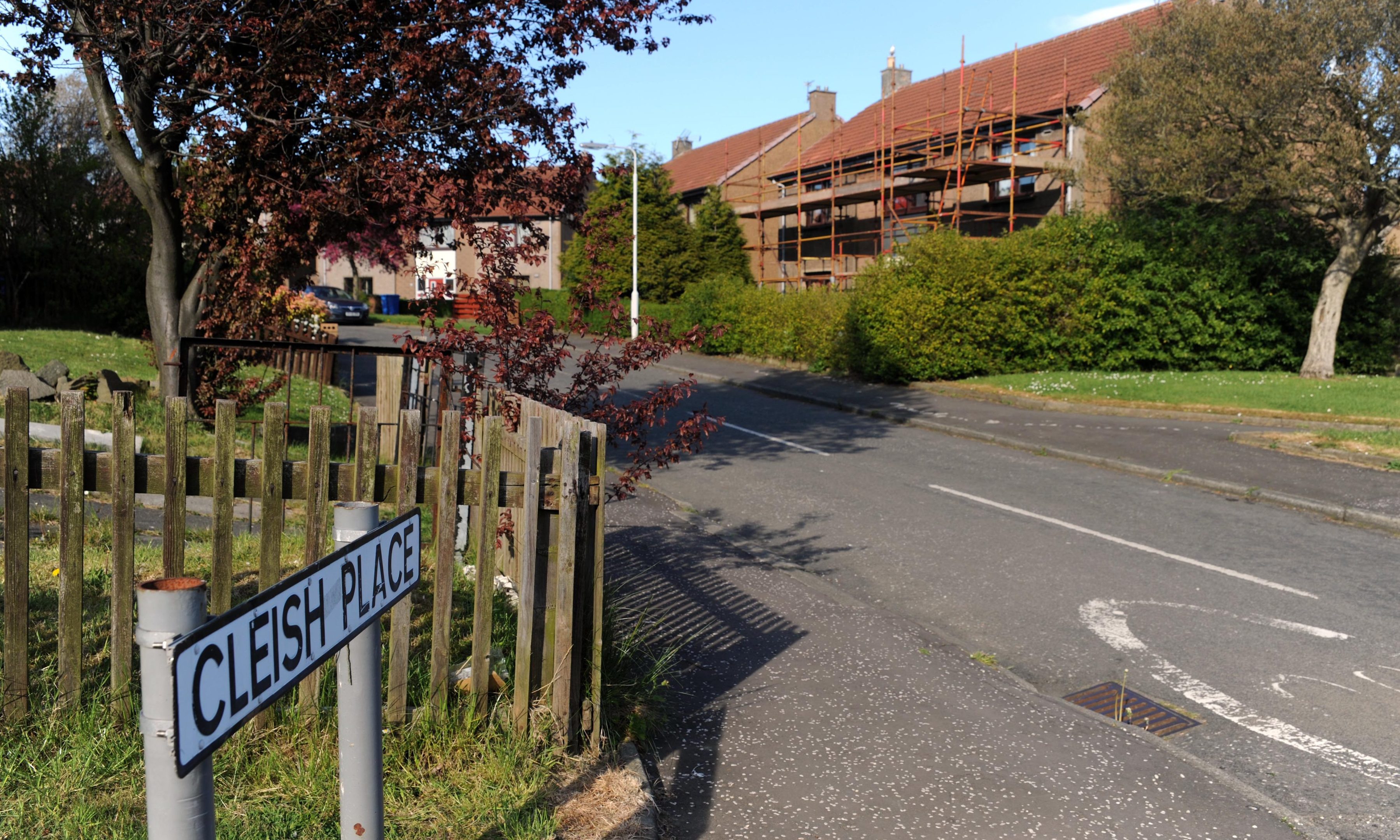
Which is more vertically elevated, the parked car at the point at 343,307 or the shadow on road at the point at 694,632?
the parked car at the point at 343,307

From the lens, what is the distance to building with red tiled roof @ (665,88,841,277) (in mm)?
46281

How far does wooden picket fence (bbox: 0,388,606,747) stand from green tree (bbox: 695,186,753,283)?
38985mm

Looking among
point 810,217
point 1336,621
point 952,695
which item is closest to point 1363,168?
point 1336,621

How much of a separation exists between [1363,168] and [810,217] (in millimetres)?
24645

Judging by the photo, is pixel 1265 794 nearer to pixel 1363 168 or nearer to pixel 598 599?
pixel 598 599

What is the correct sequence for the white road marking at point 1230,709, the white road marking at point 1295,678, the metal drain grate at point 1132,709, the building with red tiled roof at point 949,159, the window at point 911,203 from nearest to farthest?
the white road marking at point 1230,709
the metal drain grate at point 1132,709
the white road marking at point 1295,678
the building with red tiled roof at point 949,159
the window at point 911,203

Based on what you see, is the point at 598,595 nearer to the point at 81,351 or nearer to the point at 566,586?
the point at 566,586

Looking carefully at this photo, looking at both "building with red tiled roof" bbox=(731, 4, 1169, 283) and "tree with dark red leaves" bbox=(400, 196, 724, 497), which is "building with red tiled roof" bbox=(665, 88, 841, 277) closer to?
"building with red tiled roof" bbox=(731, 4, 1169, 283)

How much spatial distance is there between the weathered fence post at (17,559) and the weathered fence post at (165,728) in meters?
2.64

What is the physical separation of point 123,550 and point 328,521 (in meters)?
0.72

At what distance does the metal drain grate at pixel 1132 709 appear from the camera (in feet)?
17.2

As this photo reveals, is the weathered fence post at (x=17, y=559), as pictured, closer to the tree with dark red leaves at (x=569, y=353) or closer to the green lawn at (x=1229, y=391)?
the tree with dark red leaves at (x=569, y=353)

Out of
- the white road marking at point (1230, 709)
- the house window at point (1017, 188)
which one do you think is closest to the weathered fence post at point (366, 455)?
the white road marking at point (1230, 709)

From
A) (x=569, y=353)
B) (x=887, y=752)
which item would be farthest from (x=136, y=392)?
(x=887, y=752)
